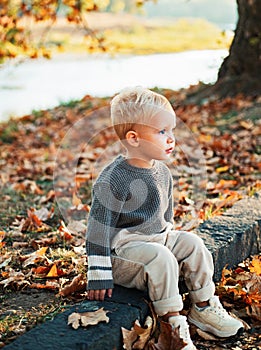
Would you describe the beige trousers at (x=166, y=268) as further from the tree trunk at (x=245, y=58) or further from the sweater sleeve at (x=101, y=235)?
the tree trunk at (x=245, y=58)

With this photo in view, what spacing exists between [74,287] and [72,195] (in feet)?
7.44

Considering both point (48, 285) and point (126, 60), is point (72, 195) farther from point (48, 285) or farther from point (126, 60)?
point (126, 60)

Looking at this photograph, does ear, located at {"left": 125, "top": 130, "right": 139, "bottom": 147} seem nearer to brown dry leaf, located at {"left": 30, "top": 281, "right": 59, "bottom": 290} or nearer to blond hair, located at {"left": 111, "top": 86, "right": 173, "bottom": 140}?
A: blond hair, located at {"left": 111, "top": 86, "right": 173, "bottom": 140}

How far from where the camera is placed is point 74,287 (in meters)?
2.96

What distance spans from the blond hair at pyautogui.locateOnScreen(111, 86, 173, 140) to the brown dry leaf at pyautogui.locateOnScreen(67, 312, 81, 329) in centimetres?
87

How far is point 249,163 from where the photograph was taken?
5.81m

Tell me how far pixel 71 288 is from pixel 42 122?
20.3 ft

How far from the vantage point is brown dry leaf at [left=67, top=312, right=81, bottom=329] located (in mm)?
2408

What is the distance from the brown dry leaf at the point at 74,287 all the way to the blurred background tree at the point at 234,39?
5.37 meters

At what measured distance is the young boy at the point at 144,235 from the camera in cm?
268

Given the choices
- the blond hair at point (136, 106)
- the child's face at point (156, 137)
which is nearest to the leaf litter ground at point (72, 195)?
the child's face at point (156, 137)

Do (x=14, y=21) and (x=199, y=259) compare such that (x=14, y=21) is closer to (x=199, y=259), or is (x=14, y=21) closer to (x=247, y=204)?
(x=247, y=204)

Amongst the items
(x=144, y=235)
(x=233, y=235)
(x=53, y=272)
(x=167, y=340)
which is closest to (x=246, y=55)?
(x=233, y=235)

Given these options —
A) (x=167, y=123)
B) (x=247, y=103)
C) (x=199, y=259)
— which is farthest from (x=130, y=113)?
(x=247, y=103)
